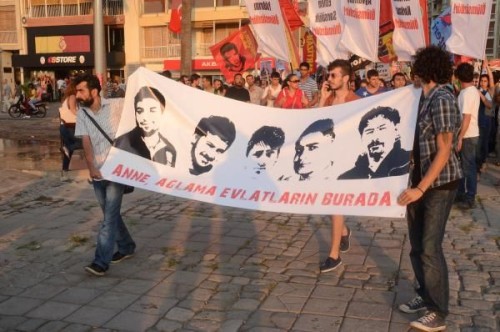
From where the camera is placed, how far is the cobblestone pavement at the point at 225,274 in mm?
4309

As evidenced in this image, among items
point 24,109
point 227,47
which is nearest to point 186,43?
point 24,109

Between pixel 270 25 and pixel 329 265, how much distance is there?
740cm

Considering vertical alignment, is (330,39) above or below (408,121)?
above

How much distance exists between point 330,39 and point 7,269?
8.16 meters

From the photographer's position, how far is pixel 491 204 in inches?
326

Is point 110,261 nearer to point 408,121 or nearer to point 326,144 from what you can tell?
point 326,144

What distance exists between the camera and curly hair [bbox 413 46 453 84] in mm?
3961

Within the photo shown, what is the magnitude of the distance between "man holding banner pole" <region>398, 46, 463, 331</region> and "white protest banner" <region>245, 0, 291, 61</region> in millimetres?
7787

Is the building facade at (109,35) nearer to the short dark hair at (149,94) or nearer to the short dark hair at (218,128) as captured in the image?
the short dark hair at (149,94)

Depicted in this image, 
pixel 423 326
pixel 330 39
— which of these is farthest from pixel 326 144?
pixel 330 39

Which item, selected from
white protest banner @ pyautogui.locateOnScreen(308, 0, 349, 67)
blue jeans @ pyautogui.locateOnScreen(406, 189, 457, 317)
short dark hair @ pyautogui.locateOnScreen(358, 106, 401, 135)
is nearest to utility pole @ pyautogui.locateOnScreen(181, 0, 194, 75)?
white protest banner @ pyautogui.locateOnScreen(308, 0, 349, 67)

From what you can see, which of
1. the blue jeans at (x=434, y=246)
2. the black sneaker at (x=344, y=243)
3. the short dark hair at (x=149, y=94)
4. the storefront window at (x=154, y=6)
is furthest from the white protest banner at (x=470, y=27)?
the storefront window at (x=154, y=6)

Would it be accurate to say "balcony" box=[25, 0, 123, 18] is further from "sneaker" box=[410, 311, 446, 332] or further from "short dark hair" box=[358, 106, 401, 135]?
"sneaker" box=[410, 311, 446, 332]

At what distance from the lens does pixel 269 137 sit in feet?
17.6
